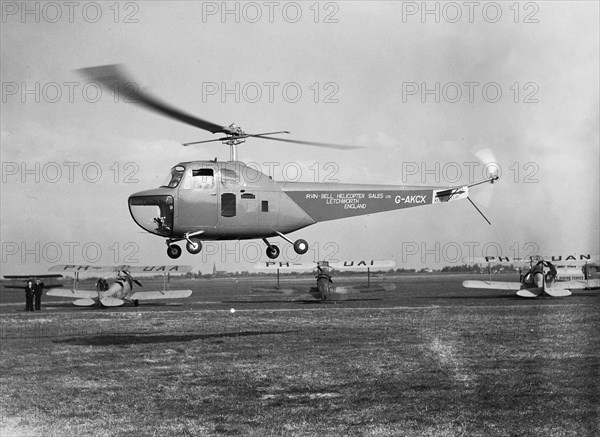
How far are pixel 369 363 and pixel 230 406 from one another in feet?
33.4

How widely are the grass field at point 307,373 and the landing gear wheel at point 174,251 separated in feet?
59.3

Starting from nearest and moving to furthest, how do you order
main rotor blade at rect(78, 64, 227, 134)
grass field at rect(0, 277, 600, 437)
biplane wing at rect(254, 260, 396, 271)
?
main rotor blade at rect(78, 64, 227, 134) → grass field at rect(0, 277, 600, 437) → biplane wing at rect(254, 260, 396, 271)

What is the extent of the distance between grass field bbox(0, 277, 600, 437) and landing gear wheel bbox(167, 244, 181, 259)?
18.1 m

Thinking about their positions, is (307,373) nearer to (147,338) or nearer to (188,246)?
(147,338)

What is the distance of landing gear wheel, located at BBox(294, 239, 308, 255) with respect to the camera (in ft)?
31.4

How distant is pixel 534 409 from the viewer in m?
29.4

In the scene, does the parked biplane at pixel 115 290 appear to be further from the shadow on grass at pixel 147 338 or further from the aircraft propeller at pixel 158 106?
the aircraft propeller at pixel 158 106

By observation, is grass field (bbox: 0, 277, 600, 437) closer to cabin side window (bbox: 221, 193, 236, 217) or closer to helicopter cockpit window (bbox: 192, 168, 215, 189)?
cabin side window (bbox: 221, 193, 236, 217)

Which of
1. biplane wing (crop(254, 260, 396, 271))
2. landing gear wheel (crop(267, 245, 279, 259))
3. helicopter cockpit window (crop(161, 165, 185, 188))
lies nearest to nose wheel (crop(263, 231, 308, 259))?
landing gear wheel (crop(267, 245, 279, 259))

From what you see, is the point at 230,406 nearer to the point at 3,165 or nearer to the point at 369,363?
the point at 369,363

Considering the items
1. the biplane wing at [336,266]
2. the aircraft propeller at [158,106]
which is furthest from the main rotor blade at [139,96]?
the biplane wing at [336,266]

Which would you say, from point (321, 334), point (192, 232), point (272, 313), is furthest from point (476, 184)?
point (272, 313)

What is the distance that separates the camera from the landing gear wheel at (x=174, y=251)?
31.2ft

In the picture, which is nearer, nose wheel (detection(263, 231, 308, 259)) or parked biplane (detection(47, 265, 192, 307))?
nose wheel (detection(263, 231, 308, 259))
